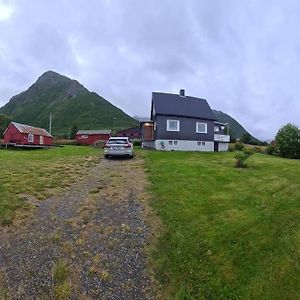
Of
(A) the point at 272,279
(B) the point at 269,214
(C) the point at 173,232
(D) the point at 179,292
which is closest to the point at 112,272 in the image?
(D) the point at 179,292

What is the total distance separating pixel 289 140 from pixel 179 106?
1432 cm

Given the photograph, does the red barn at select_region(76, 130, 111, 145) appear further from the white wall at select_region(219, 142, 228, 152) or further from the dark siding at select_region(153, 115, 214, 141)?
the dark siding at select_region(153, 115, 214, 141)

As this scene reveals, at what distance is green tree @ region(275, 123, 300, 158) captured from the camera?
4056cm

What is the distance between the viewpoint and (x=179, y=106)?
43312mm

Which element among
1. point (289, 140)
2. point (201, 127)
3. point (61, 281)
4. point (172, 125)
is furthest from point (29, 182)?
point (289, 140)

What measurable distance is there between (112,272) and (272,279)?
4.21 m

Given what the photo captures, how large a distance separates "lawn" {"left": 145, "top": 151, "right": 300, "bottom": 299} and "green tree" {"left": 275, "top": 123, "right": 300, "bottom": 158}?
26.6m

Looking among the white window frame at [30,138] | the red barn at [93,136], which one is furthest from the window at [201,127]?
the red barn at [93,136]

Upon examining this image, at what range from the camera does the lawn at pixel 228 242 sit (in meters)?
8.39

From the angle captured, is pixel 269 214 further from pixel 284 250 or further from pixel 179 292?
pixel 179 292

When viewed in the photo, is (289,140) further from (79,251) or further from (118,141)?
(79,251)

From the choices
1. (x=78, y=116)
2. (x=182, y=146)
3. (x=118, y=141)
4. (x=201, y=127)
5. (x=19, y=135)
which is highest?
(x=78, y=116)

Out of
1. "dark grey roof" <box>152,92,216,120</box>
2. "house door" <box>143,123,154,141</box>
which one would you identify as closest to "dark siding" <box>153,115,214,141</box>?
"dark grey roof" <box>152,92,216,120</box>

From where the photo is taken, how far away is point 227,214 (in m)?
12.2
